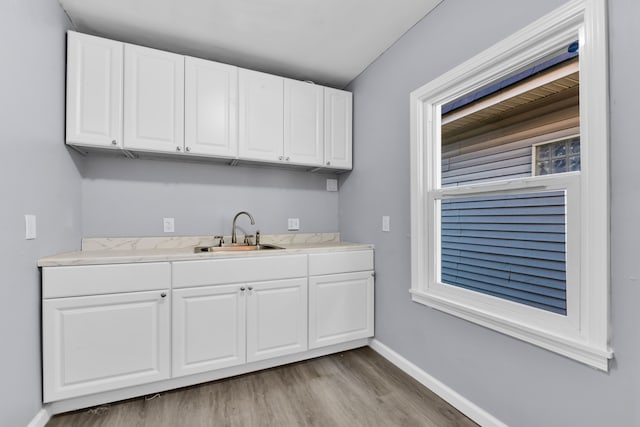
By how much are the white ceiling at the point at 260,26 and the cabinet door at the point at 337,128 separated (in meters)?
0.30

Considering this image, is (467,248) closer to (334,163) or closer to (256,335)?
(334,163)

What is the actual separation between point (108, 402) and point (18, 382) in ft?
1.74

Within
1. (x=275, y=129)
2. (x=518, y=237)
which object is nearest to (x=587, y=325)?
(x=518, y=237)

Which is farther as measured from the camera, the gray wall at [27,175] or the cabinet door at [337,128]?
the cabinet door at [337,128]

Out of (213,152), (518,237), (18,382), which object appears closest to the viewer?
(18,382)

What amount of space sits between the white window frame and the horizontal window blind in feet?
0.17

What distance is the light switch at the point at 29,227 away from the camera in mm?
1485

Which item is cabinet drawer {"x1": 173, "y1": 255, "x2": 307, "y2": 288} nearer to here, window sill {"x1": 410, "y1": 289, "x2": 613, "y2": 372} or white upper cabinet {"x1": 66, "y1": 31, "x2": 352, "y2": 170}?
white upper cabinet {"x1": 66, "y1": 31, "x2": 352, "y2": 170}

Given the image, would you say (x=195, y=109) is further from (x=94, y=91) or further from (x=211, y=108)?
(x=94, y=91)

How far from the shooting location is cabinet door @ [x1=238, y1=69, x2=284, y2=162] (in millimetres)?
2385

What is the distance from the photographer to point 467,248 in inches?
72.4

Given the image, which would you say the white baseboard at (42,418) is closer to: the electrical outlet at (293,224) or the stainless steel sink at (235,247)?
the stainless steel sink at (235,247)

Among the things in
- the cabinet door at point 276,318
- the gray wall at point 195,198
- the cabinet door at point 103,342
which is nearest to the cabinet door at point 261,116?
the gray wall at point 195,198

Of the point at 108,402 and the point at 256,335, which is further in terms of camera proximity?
the point at 256,335
